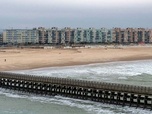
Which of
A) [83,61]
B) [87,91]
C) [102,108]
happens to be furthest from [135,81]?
[83,61]

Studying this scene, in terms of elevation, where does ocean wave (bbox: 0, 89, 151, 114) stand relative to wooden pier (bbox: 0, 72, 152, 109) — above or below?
below

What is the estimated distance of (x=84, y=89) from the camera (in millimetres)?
35688

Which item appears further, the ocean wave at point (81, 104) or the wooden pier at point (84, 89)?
the wooden pier at point (84, 89)

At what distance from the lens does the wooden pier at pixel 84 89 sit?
31.9 m

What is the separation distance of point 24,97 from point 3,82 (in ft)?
23.3

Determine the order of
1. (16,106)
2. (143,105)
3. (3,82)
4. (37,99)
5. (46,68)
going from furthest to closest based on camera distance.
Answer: (46,68)
(3,82)
(37,99)
(16,106)
(143,105)

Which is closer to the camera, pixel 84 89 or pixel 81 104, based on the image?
pixel 81 104

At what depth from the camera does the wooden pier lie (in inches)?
1256

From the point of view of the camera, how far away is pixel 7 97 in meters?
38.2

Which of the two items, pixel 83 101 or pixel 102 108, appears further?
pixel 83 101

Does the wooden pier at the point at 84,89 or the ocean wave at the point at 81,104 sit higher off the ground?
the wooden pier at the point at 84,89

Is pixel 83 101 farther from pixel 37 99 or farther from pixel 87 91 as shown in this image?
pixel 37 99

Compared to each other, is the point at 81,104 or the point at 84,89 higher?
the point at 84,89

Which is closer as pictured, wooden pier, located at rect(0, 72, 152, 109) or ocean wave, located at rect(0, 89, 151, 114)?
ocean wave, located at rect(0, 89, 151, 114)
